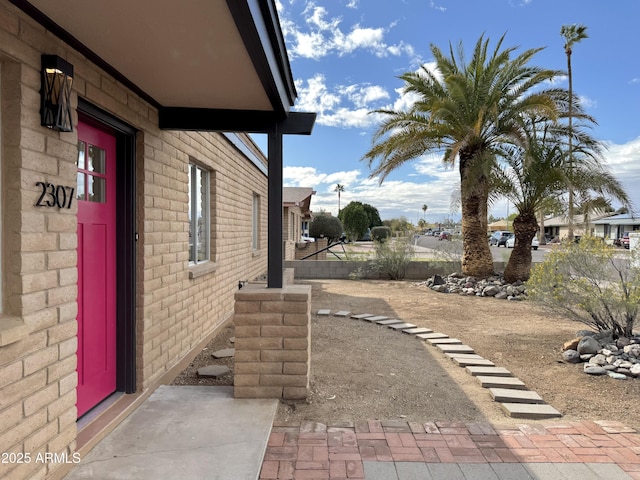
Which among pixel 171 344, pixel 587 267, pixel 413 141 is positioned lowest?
pixel 171 344

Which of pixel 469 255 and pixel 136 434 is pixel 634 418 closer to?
pixel 136 434

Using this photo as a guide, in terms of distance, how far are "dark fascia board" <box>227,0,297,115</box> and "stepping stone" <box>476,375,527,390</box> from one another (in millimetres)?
3376

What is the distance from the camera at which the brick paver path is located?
2717mm

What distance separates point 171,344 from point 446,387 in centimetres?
291

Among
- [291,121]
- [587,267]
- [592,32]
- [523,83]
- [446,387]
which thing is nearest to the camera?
[291,121]

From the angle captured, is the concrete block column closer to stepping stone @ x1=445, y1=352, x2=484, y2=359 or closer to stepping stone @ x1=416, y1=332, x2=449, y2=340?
stepping stone @ x1=445, y1=352, x2=484, y2=359

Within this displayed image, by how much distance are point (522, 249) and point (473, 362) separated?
743 cm

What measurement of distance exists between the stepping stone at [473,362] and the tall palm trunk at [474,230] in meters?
6.90

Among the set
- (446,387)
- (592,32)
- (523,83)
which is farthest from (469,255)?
(592,32)

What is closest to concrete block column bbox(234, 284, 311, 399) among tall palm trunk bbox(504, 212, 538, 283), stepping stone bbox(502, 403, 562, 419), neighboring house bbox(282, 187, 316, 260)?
stepping stone bbox(502, 403, 562, 419)

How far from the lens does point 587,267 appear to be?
5695 millimetres

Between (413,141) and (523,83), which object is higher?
(523,83)

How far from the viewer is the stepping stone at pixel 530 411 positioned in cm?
351

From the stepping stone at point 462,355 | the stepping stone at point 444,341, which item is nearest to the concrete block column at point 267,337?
the stepping stone at point 462,355
